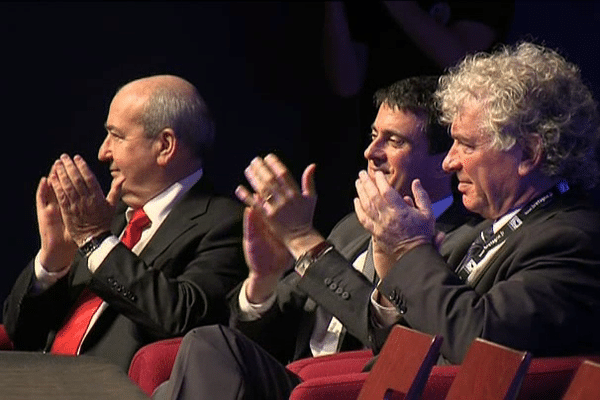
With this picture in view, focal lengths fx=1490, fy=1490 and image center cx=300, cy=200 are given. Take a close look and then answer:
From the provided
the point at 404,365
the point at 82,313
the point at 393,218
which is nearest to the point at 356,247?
the point at 393,218

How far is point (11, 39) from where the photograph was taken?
572 cm

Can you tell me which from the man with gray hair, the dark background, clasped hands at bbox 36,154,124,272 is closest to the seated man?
the man with gray hair

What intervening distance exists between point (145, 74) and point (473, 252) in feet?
8.85

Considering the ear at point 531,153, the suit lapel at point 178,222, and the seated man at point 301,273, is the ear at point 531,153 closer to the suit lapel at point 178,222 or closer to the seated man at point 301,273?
the seated man at point 301,273

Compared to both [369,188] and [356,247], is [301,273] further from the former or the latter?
[356,247]

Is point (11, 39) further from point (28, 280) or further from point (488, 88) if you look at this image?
point (488, 88)

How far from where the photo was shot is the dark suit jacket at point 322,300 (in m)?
3.28

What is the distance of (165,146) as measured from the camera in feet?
14.2

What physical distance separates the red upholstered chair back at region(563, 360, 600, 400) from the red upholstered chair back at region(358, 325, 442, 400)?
269 mm

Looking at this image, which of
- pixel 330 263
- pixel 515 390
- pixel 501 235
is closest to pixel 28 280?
pixel 330 263

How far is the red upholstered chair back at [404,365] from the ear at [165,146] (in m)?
1.85

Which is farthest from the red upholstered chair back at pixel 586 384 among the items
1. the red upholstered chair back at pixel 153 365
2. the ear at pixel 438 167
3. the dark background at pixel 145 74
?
the dark background at pixel 145 74

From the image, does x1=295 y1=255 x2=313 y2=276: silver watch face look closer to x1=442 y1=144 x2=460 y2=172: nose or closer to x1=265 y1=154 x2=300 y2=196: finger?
x1=265 y1=154 x2=300 y2=196: finger

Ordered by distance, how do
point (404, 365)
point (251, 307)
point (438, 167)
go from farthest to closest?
1. point (438, 167)
2. point (251, 307)
3. point (404, 365)
